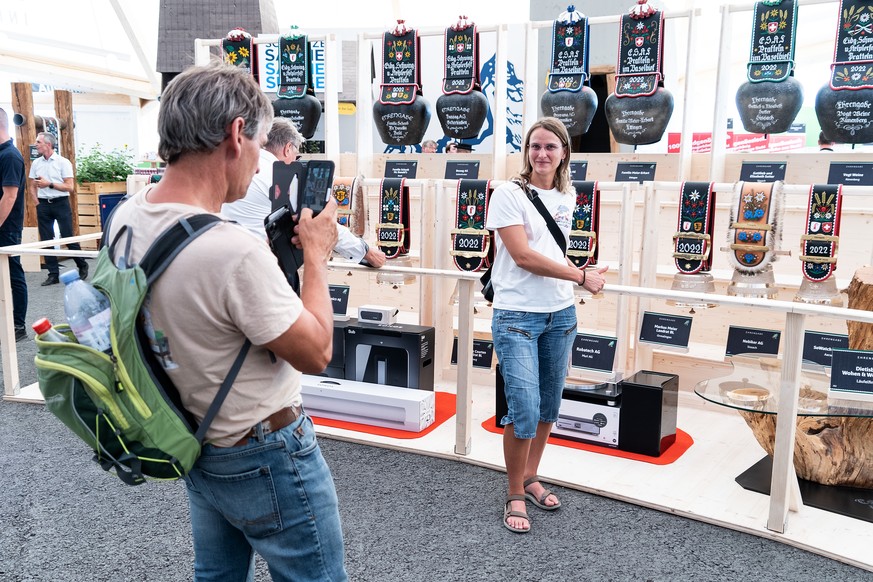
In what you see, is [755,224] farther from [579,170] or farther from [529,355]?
[529,355]

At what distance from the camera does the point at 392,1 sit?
12.0 m

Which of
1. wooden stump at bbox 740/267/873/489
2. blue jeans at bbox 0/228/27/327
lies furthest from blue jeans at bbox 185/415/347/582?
blue jeans at bbox 0/228/27/327

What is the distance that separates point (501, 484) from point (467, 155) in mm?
2352

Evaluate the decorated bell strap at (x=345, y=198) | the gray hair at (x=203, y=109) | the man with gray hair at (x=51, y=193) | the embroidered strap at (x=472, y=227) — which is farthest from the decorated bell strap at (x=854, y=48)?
the man with gray hair at (x=51, y=193)

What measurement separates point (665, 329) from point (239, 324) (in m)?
2.72

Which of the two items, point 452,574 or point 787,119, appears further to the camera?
point 787,119

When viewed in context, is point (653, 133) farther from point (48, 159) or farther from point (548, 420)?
point (48, 159)

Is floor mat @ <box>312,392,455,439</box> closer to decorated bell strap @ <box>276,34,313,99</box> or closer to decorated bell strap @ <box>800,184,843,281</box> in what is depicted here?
decorated bell strap @ <box>800,184,843,281</box>

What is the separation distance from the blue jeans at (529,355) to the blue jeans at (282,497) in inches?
52.0

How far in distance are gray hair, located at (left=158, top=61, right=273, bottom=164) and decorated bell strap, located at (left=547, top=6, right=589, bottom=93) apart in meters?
3.27

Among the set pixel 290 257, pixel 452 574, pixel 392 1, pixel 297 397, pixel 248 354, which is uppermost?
pixel 392 1

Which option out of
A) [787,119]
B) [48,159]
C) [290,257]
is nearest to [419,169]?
[787,119]

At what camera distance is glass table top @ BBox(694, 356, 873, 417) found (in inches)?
107

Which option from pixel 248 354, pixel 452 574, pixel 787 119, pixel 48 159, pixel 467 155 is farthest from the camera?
pixel 48 159
